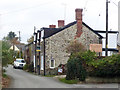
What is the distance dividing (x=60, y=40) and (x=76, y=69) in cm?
1110

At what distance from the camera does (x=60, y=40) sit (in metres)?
33.5

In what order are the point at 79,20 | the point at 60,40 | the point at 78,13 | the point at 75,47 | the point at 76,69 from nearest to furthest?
the point at 76,69
the point at 75,47
the point at 78,13
the point at 79,20
the point at 60,40

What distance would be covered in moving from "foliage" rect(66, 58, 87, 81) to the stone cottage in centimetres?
1021

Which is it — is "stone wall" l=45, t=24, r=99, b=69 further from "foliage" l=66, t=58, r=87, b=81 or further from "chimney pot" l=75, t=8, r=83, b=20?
"foliage" l=66, t=58, r=87, b=81

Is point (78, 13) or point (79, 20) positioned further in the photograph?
point (79, 20)

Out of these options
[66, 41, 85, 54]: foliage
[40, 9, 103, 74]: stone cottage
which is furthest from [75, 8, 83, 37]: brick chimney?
[66, 41, 85, 54]: foliage

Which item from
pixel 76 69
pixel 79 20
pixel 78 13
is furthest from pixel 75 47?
pixel 76 69

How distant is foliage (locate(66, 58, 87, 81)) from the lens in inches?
872

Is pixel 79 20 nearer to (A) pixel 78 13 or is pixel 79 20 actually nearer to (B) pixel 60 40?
(A) pixel 78 13

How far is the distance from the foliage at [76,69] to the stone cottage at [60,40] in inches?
402

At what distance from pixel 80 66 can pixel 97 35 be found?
12.9 m

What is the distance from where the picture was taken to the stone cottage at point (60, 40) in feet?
108

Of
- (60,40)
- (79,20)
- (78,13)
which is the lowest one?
(60,40)

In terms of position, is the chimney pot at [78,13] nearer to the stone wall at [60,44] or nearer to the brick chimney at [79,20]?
the brick chimney at [79,20]
